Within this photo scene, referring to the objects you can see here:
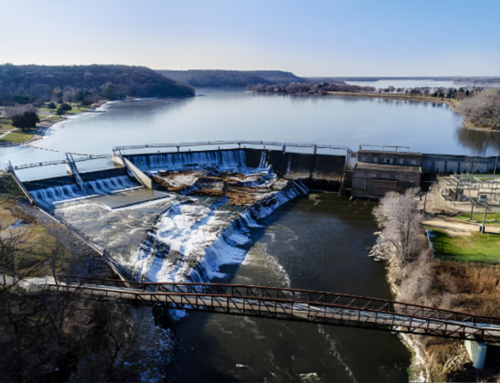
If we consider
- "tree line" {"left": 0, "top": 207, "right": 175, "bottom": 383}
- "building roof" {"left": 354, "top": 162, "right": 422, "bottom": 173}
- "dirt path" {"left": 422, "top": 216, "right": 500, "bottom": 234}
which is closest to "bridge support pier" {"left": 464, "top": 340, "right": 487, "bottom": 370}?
"tree line" {"left": 0, "top": 207, "right": 175, "bottom": 383}

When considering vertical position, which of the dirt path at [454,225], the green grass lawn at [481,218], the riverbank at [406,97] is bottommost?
the dirt path at [454,225]

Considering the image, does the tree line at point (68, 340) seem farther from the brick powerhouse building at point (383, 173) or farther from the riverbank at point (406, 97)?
the riverbank at point (406, 97)

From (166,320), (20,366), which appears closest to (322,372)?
(166,320)

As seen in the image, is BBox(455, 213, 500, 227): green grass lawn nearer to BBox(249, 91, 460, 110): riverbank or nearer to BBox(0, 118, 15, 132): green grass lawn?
BBox(0, 118, 15, 132): green grass lawn

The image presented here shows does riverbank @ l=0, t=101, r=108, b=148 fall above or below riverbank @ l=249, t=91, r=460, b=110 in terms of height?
below

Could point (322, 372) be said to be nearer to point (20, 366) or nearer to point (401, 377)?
point (401, 377)

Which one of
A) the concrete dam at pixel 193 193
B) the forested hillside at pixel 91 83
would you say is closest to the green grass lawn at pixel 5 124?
the concrete dam at pixel 193 193
